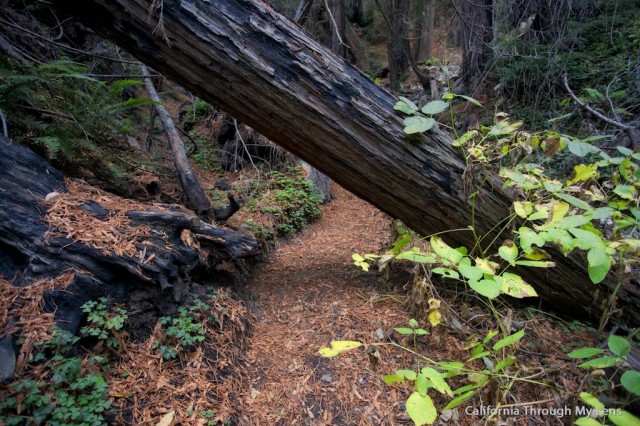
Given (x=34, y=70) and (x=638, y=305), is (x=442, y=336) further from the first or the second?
(x=34, y=70)

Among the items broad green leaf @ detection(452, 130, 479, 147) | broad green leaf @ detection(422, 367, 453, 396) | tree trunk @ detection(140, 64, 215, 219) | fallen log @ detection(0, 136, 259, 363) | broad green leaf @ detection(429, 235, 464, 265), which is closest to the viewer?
broad green leaf @ detection(422, 367, 453, 396)

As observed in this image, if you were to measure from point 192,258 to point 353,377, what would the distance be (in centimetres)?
141

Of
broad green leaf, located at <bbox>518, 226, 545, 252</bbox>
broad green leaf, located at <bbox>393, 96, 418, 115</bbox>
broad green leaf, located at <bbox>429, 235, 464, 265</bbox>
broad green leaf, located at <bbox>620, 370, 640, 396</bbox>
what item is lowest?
broad green leaf, located at <bbox>429, 235, 464, 265</bbox>

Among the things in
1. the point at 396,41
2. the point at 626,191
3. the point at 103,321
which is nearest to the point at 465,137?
the point at 626,191

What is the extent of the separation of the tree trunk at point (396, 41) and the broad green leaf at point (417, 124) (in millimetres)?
4927

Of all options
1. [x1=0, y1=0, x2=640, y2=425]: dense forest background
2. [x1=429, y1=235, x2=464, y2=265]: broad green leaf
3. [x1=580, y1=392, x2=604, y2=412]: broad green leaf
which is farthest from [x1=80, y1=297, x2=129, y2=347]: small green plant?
[x1=580, y1=392, x2=604, y2=412]: broad green leaf

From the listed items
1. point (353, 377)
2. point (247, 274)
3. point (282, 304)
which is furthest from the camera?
point (247, 274)

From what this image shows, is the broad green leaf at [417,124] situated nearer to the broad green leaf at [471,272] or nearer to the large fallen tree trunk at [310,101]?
the large fallen tree trunk at [310,101]

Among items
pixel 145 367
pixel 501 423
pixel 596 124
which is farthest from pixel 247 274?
pixel 596 124

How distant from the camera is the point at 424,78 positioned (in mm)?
8570

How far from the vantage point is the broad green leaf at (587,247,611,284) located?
1486mm

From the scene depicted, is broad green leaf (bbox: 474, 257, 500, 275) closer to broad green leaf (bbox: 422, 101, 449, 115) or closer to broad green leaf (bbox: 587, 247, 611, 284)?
broad green leaf (bbox: 587, 247, 611, 284)

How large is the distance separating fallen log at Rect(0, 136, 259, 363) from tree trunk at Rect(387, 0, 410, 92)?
6.20 m

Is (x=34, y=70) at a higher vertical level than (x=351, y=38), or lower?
lower
